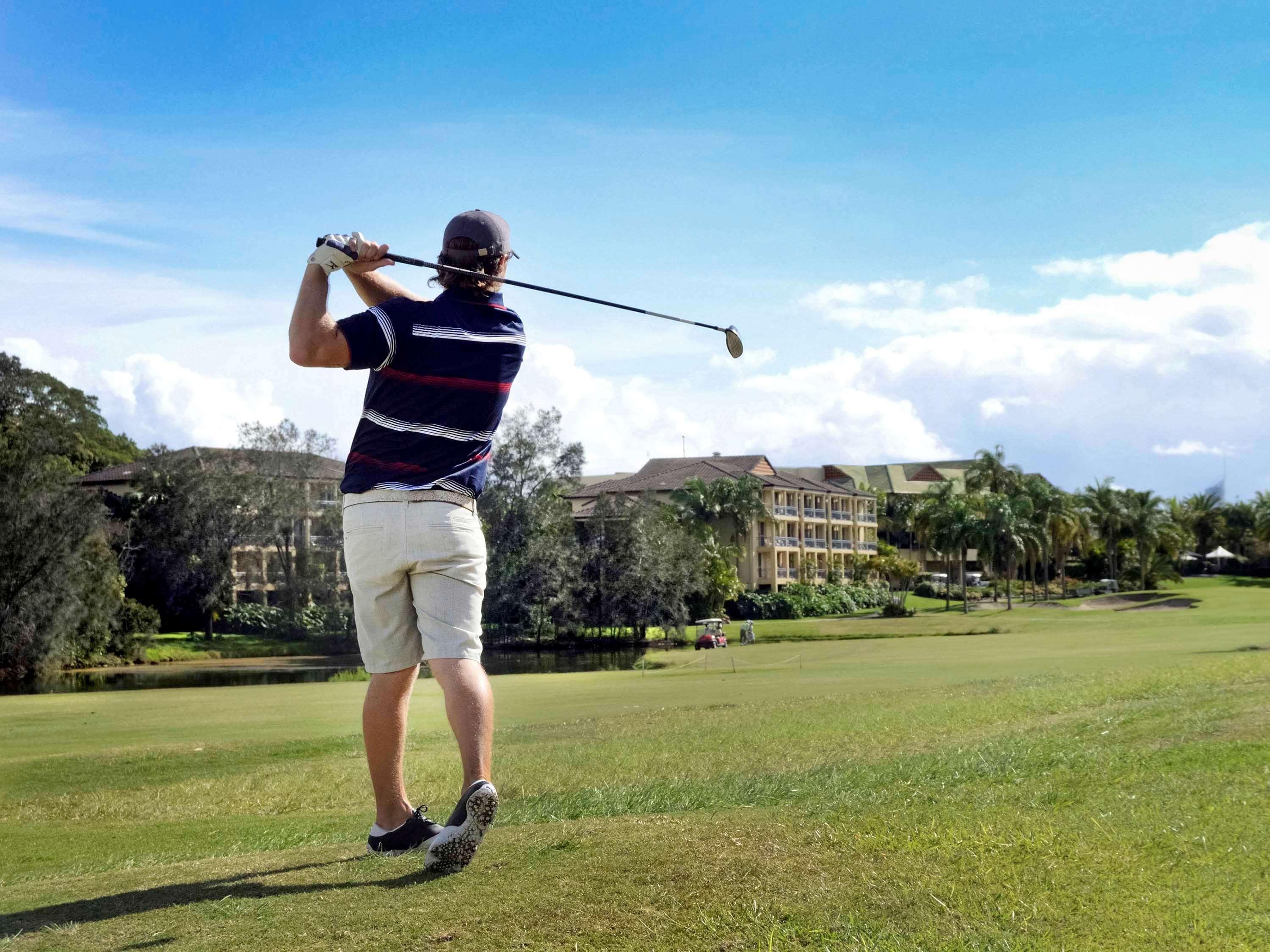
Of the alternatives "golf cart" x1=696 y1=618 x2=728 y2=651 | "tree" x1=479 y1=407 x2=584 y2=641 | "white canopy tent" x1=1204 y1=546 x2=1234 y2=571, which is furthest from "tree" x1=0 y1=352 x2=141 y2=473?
"white canopy tent" x1=1204 y1=546 x2=1234 y2=571

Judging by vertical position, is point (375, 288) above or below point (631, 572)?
above

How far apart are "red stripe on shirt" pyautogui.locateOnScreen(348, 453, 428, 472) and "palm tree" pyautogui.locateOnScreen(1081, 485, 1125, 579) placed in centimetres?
10417

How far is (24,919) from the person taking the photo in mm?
4039

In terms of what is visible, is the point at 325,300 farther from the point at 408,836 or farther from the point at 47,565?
the point at 47,565

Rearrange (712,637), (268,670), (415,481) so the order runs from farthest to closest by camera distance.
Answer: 1. (712,637)
2. (268,670)
3. (415,481)

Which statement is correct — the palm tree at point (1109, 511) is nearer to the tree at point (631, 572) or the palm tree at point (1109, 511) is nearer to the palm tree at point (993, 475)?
the palm tree at point (993, 475)

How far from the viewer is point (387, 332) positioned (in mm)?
4609

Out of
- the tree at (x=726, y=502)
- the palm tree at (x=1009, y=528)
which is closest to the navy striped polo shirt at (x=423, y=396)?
the tree at (x=726, y=502)

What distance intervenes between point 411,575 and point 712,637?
52634 millimetres

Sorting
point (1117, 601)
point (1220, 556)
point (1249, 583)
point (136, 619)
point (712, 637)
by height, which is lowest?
point (712, 637)

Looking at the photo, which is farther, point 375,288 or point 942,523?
point 942,523

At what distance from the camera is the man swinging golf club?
4.62 metres

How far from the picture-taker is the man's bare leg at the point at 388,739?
4902 mm

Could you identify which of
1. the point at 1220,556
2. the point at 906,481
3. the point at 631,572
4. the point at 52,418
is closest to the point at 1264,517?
the point at 1220,556
